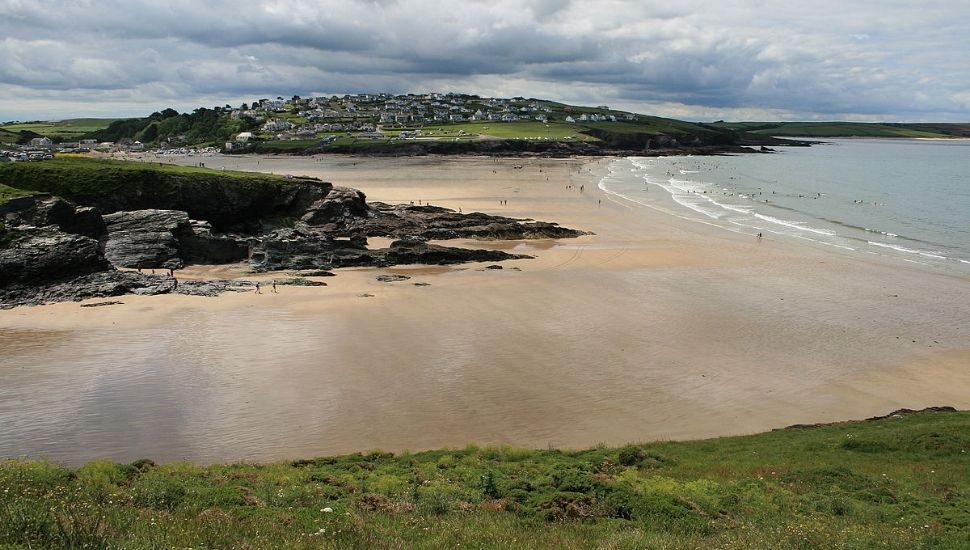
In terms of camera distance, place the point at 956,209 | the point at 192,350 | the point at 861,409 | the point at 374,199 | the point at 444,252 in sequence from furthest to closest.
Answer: the point at 374,199, the point at 956,209, the point at 444,252, the point at 192,350, the point at 861,409

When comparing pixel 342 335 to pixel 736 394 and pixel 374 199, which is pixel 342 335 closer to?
pixel 736 394

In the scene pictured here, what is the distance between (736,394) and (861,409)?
341 centimetres

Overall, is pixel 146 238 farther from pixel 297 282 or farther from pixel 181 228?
pixel 297 282

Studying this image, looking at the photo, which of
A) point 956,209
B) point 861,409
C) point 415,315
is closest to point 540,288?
point 415,315

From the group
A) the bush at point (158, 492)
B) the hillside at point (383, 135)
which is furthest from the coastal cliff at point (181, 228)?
the hillside at point (383, 135)

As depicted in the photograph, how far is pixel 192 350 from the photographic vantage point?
21.8 metres

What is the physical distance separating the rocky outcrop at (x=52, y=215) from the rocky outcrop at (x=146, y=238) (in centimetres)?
113

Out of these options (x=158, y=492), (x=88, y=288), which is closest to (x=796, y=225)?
(x=88, y=288)

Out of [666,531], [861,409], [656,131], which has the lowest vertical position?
[861,409]

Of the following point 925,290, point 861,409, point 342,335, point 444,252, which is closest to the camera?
point 861,409

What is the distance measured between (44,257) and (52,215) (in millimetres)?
4277

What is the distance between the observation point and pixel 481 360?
21094 millimetres

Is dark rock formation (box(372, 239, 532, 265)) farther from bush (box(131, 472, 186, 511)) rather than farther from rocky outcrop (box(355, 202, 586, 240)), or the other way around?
bush (box(131, 472, 186, 511))

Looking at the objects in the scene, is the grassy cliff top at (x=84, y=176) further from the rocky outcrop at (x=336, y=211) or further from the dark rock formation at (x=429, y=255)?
the dark rock formation at (x=429, y=255)
